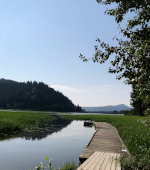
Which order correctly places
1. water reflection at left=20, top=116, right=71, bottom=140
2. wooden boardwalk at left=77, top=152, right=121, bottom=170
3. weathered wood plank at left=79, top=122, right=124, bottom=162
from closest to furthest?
wooden boardwalk at left=77, top=152, right=121, bottom=170
weathered wood plank at left=79, top=122, right=124, bottom=162
water reflection at left=20, top=116, right=71, bottom=140

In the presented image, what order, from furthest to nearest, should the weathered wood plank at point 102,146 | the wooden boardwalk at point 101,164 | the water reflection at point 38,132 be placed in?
the water reflection at point 38,132, the weathered wood plank at point 102,146, the wooden boardwalk at point 101,164

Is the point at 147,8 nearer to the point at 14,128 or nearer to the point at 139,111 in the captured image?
the point at 14,128

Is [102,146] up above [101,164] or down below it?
below

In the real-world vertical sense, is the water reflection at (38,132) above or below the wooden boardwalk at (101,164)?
below

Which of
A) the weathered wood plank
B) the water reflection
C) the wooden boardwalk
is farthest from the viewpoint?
the water reflection

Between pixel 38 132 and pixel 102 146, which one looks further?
pixel 38 132

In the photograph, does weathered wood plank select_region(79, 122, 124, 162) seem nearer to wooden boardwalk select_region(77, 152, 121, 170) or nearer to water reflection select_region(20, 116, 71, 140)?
wooden boardwalk select_region(77, 152, 121, 170)

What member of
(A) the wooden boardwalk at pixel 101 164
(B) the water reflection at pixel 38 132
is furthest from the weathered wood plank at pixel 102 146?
(B) the water reflection at pixel 38 132

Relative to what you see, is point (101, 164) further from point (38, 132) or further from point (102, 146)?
point (38, 132)

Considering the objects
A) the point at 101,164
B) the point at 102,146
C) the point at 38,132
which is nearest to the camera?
the point at 101,164

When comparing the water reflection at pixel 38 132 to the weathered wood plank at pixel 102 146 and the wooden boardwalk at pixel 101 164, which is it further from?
the wooden boardwalk at pixel 101 164

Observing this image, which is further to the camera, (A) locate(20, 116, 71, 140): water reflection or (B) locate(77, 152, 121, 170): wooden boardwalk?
(A) locate(20, 116, 71, 140): water reflection

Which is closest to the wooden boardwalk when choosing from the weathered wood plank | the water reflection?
the weathered wood plank

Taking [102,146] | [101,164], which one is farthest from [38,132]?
[101,164]
